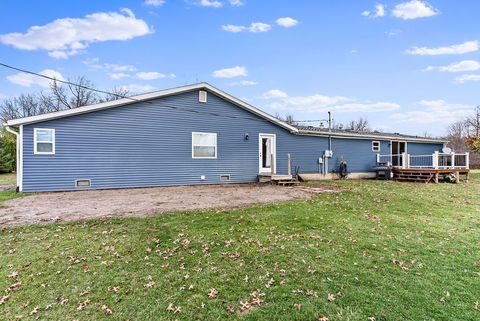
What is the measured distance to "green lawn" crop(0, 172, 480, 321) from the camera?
2.96m

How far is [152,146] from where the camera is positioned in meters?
12.0

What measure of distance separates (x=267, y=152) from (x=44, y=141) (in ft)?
31.9

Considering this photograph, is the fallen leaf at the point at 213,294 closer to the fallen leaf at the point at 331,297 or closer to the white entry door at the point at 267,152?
the fallen leaf at the point at 331,297

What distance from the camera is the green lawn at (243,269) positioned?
296 cm

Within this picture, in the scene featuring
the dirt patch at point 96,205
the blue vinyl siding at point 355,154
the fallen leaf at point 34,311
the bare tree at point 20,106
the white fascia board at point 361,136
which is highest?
the bare tree at point 20,106

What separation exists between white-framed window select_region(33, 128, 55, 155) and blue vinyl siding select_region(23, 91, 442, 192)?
0.14m

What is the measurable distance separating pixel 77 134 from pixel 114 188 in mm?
2457

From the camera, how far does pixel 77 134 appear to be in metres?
10.7

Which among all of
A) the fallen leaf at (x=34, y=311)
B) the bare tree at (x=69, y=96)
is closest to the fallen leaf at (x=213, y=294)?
the fallen leaf at (x=34, y=311)

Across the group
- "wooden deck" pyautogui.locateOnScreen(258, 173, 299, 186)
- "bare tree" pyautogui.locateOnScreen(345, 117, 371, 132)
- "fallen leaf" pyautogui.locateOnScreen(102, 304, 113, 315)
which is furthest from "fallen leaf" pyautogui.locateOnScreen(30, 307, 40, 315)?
"bare tree" pyautogui.locateOnScreen(345, 117, 371, 132)

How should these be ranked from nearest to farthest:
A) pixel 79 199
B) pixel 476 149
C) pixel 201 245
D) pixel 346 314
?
pixel 346 314, pixel 201 245, pixel 79 199, pixel 476 149

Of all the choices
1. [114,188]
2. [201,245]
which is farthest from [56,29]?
[201,245]

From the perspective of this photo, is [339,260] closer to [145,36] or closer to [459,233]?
[459,233]

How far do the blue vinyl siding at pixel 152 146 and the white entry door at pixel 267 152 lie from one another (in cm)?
28
